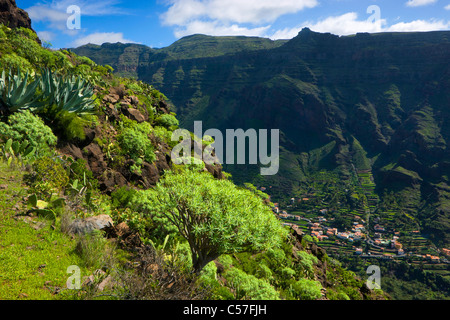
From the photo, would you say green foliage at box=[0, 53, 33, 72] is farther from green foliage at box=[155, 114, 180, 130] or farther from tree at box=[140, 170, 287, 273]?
tree at box=[140, 170, 287, 273]

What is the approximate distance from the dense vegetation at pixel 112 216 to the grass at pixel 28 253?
2 cm

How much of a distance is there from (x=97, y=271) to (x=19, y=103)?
796cm

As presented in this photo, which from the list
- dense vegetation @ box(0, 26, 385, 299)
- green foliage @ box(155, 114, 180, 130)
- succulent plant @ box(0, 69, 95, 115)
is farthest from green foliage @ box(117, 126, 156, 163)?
green foliage @ box(155, 114, 180, 130)

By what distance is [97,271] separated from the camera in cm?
609

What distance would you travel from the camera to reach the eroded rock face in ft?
90.4

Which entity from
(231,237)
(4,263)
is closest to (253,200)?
(231,237)

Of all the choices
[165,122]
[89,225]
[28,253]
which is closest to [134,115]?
[165,122]

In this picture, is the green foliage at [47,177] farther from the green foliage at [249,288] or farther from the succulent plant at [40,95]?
the green foliage at [249,288]

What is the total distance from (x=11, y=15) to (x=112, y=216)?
33003mm

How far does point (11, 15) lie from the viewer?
92.8ft

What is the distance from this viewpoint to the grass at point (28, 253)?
5.25 meters

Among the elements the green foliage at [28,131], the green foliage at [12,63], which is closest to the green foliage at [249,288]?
the green foliage at [28,131]

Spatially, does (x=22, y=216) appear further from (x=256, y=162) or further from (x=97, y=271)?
(x=256, y=162)

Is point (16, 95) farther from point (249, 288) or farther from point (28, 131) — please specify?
point (249, 288)
